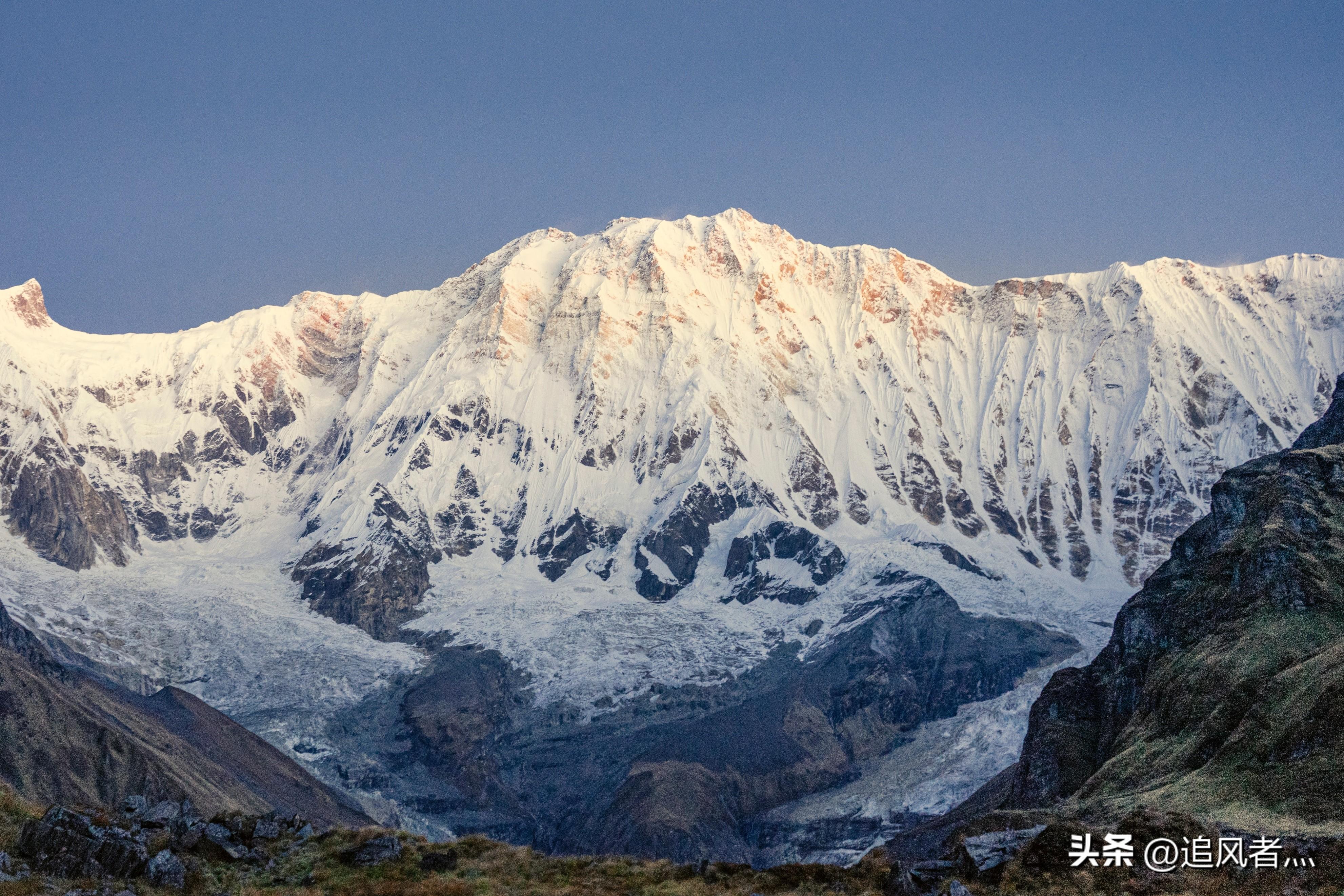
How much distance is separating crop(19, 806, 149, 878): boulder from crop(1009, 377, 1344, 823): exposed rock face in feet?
134

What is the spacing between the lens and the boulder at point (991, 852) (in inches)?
1512

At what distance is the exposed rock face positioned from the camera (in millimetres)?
56094

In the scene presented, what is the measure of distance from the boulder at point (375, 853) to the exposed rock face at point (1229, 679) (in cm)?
3279

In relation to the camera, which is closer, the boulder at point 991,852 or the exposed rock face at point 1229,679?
the boulder at point 991,852

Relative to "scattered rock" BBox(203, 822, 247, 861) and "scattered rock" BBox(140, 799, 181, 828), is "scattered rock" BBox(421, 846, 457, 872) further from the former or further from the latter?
"scattered rock" BBox(140, 799, 181, 828)

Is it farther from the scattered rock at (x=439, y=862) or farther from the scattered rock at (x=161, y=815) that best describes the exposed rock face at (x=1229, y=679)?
the scattered rock at (x=161, y=815)

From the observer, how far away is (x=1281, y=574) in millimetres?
80875

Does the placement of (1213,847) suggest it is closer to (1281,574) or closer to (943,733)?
(1281,574)

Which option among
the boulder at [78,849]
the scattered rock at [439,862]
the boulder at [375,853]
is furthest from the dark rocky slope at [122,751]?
the boulder at [78,849]

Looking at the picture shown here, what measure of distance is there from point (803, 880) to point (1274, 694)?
34356mm

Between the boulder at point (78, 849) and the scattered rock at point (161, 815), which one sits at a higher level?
the boulder at point (78, 849)

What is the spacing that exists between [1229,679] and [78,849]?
201ft

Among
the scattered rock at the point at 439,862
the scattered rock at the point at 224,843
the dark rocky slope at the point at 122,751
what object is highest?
the scattered rock at the point at 224,843

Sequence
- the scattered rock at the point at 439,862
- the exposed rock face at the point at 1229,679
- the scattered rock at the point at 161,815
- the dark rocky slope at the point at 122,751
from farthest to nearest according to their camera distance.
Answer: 1. the dark rocky slope at the point at 122,751
2. the exposed rock face at the point at 1229,679
3. the scattered rock at the point at 439,862
4. the scattered rock at the point at 161,815
